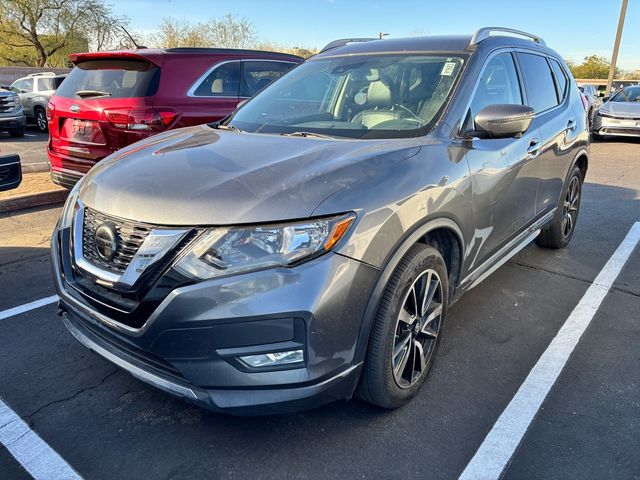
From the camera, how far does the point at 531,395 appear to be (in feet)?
9.01

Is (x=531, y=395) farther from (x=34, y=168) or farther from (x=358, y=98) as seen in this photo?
(x=34, y=168)

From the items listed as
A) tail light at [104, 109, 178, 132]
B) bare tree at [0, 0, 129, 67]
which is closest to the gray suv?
tail light at [104, 109, 178, 132]

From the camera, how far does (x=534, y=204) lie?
3785mm

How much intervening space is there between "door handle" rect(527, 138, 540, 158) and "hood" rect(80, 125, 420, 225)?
1.30 m

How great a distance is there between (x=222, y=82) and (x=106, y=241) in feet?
13.2

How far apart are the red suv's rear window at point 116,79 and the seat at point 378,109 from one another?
9.28 ft

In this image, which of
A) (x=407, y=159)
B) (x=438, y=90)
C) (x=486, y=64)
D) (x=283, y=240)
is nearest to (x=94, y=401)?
(x=283, y=240)

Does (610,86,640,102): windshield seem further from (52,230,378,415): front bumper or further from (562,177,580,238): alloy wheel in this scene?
(52,230,378,415): front bumper

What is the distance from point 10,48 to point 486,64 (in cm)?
3753

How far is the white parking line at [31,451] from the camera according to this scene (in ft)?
7.13

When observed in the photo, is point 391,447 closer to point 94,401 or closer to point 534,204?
point 94,401

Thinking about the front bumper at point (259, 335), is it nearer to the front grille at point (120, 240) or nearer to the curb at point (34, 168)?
the front grille at point (120, 240)

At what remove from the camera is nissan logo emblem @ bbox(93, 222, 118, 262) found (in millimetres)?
2172

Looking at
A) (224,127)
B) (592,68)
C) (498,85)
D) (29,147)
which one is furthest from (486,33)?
(592,68)
